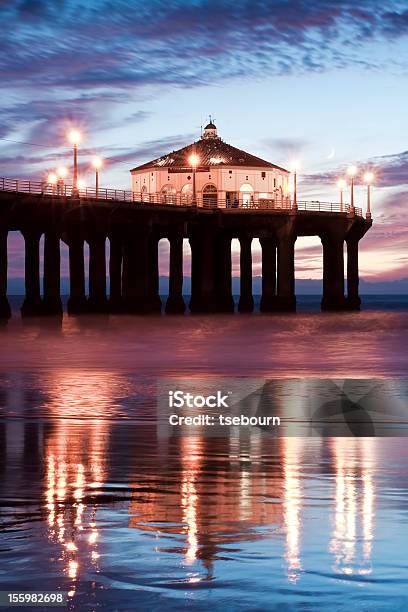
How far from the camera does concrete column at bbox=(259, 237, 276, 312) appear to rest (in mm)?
107875

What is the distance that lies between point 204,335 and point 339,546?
51878 millimetres

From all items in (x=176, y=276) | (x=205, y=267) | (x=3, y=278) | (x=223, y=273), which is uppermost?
(x=205, y=267)

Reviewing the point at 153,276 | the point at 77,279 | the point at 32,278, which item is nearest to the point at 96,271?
the point at 77,279

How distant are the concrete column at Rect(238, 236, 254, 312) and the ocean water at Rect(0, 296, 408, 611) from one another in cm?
8856

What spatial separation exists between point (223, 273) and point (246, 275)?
7.04 metres

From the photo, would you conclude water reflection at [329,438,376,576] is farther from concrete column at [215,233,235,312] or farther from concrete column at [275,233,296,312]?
concrete column at [215,233,235,312]

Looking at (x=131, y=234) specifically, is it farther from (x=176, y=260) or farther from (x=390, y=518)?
(x=390, y=518)

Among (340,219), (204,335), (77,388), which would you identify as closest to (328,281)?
(340,219)

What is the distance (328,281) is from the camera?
106 m

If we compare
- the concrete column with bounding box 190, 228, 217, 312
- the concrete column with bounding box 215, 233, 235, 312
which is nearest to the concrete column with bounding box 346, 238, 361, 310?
the concrete column with bounding box 215, 233, 235, 312

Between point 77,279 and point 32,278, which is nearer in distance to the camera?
point 32,278

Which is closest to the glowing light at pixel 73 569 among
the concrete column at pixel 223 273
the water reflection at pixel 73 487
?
the water reflection at pixel 73 487

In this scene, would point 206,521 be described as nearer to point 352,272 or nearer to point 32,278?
point 32,278

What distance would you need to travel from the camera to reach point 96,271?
86438 mm
